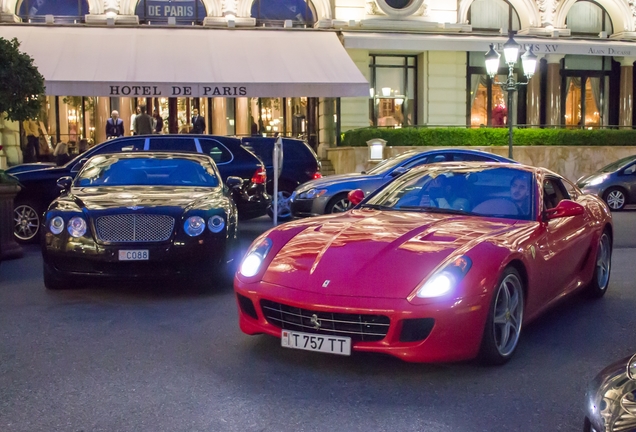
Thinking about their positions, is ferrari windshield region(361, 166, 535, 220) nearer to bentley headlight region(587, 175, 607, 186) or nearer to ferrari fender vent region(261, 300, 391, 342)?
ferrari fender vent region(261, 300, 391, 342)

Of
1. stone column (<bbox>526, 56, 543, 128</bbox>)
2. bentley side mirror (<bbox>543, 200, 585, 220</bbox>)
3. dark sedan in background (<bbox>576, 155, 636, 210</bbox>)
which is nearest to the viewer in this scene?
bentley side mirror (<bbox>543, 200, 585, 220</bbox>)

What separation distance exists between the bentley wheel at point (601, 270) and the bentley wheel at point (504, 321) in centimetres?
209

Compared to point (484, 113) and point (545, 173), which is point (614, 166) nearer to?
point (484, 113)

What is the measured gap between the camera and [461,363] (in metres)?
4.96

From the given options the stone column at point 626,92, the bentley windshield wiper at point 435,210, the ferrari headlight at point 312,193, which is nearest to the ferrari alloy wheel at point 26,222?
the ferrari headlight at point 312,193

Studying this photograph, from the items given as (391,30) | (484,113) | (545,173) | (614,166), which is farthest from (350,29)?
(545,173)

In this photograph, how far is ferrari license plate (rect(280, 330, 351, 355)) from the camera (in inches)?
178

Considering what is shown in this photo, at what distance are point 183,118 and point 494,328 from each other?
67.6 feet

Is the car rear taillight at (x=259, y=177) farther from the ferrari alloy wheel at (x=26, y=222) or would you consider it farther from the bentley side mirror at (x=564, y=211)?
the bentley side mirror at (x=564, y=211)

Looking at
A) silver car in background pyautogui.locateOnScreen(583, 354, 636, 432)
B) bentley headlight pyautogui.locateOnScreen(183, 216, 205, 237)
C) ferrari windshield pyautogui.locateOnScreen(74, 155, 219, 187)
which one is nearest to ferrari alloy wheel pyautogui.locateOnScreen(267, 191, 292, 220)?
ferrari windshield pyautogui.locateOnScreen(74, 155, 219, 187)

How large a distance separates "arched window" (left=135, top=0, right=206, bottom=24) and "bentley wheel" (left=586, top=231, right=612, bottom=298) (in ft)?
59.0

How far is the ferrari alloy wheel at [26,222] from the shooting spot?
1135cm

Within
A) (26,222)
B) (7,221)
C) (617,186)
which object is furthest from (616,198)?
(7,221)

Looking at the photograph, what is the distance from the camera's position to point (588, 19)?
85.8 feet
